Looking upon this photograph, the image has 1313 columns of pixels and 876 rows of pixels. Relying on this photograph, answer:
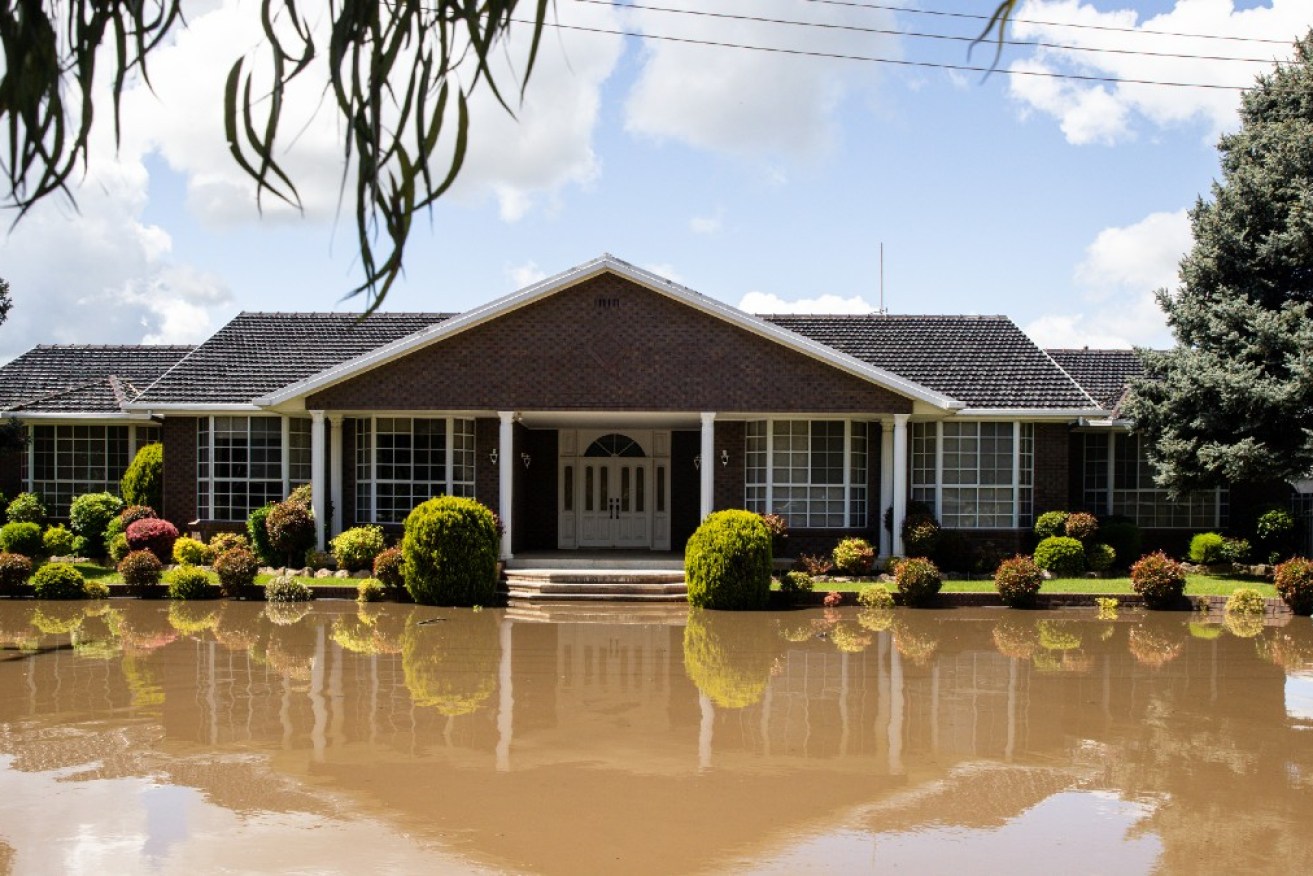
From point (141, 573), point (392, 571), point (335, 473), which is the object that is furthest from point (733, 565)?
point (141, 573)

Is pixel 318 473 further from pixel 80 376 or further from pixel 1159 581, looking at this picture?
pixel 1159 581

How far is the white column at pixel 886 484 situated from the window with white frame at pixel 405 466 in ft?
26.6

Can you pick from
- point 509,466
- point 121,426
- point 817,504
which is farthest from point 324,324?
point 817,504

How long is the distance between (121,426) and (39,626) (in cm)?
1131

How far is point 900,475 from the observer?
74.8 feet

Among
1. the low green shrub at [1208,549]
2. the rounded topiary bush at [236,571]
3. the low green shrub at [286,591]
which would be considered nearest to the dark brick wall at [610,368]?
the rounded topiary bush at [236,571]

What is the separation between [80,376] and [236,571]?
43.3 feet

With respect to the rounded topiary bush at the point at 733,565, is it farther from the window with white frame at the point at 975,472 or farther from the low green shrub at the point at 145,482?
the low green shrub at the point at 145,482

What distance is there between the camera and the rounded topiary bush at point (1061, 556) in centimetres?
2269

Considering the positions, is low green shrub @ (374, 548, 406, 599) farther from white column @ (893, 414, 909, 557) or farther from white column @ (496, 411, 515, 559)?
white column @ (893, 414, 909, 557)

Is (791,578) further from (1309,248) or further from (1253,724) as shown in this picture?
(1309,248)

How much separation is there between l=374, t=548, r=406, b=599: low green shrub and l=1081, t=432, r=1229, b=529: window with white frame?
14666 mm

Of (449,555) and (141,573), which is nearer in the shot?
(449,555)

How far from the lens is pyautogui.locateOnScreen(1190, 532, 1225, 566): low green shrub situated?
2395cm
